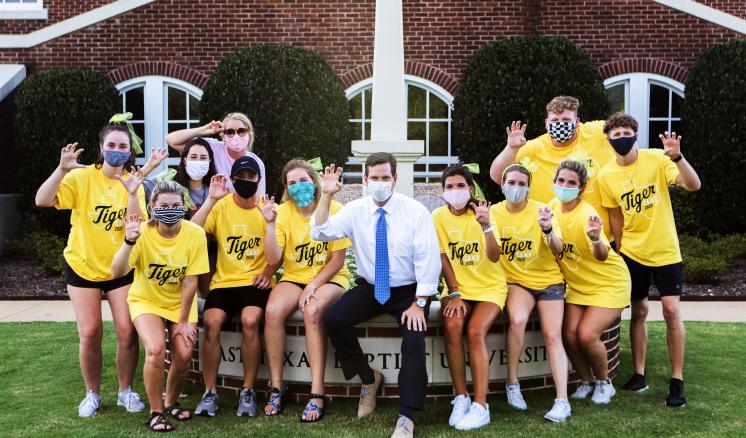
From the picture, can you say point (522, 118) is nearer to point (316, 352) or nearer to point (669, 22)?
point (669, 22)

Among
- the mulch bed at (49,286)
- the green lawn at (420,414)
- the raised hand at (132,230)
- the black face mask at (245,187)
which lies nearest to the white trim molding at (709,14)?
the mulch bed at (49,286)

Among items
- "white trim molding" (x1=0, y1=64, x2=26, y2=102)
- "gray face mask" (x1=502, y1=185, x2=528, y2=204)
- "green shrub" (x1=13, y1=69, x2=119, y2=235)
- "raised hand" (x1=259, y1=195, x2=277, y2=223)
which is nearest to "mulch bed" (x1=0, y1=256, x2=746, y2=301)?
"green shrub" (x1=13, y1=69, x2=119, y2=235)

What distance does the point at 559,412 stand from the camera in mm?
5188

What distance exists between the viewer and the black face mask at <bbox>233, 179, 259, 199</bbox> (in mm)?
5652

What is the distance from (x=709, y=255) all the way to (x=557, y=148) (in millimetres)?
6332

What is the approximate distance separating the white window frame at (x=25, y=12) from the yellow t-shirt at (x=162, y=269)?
A: 10408 mm

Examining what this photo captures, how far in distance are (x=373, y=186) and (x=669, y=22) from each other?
10.1 m

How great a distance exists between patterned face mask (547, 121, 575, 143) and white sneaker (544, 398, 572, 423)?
189cm

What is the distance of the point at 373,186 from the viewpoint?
530cm

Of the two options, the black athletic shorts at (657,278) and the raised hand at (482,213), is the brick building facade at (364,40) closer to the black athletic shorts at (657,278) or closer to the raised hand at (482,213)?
the black athletic shorts at (657,278)

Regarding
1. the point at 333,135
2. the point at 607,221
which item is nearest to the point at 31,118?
the point at 333,135

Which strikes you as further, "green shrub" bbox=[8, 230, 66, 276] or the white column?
"green shrub" bbox=[8, 230, 66, 276]

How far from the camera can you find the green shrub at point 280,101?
1233 cm

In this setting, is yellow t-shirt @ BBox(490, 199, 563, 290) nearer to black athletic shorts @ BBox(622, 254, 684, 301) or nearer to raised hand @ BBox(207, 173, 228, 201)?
A: black athletic shorts @ BBox(622, 254, 684, 301)
